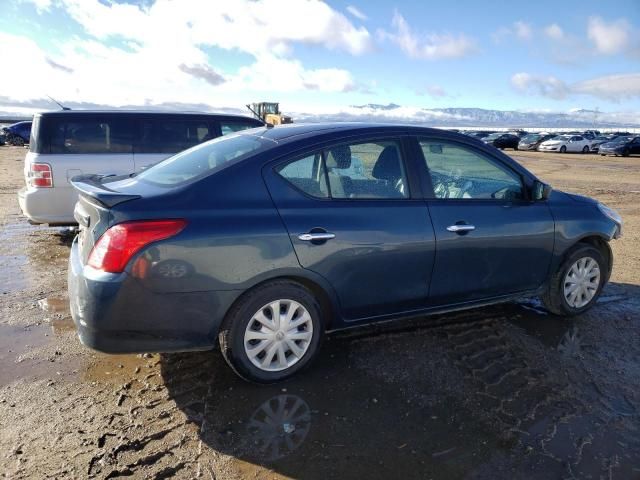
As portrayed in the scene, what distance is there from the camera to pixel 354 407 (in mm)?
3090

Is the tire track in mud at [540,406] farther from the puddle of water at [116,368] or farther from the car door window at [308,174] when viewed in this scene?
Result: the puddle of water at [116,368]

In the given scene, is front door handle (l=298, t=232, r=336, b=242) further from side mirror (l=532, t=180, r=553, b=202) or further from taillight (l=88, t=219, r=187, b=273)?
side mirror (l=532, t=180, r=553, b=202)

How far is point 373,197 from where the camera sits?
138 inches

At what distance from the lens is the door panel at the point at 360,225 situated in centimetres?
321

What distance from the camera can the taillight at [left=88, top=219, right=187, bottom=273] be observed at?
2.80 m

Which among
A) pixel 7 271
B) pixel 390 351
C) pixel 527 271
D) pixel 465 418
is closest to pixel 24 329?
pixel 7 271

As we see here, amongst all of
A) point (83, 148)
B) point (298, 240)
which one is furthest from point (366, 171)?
point (83, 148)

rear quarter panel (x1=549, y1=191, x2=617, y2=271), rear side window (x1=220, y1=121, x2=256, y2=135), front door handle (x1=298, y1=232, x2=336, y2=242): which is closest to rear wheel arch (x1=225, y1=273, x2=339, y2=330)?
front door handle (x1=298, y1=232, x2=336, y2=242)

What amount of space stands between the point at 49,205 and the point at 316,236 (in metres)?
4.58

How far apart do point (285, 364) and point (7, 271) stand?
13.1 ft

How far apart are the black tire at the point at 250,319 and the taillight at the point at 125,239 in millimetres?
617

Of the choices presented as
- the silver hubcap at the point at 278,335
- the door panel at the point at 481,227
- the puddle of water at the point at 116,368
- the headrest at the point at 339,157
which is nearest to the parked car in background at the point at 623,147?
the door panel at the point at 481,227

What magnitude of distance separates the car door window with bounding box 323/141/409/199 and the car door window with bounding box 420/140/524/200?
263mm

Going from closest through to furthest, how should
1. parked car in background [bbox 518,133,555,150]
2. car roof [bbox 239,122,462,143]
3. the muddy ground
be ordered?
the muddy ground → car roof [bbox 239,122,462,143] → parked car in background [bbox 518,133,555,150]
